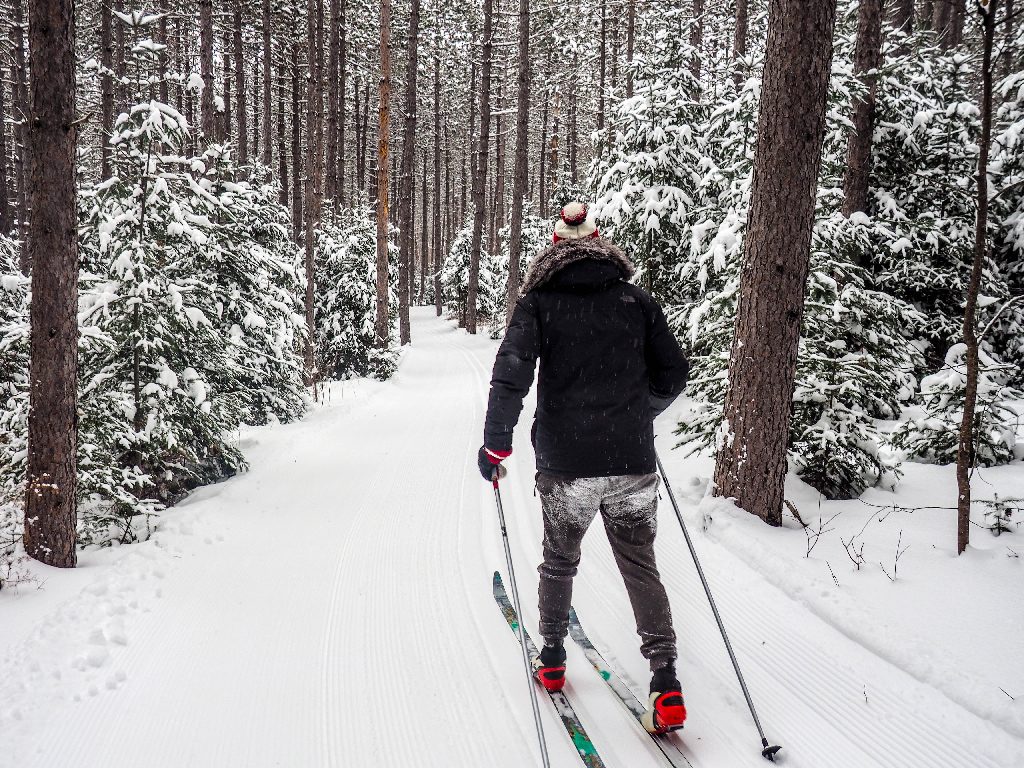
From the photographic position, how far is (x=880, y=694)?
3160 mm

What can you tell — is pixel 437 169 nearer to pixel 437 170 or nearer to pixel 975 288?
pixel 437 170

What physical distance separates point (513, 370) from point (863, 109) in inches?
325

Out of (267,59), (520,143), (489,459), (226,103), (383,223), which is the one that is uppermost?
(267,59)

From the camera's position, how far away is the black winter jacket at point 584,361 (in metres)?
2.99

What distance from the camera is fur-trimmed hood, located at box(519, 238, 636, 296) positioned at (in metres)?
3.03

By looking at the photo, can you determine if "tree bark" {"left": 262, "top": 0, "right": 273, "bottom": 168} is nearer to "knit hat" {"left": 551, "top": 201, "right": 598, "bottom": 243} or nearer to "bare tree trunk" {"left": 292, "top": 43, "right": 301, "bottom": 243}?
"bare tree trunk" {"left": 292, "top": 43, "right": 301, "bottom": 243}

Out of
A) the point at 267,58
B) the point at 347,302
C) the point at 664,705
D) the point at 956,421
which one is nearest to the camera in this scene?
the point at 664,705

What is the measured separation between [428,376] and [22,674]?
14184 mm

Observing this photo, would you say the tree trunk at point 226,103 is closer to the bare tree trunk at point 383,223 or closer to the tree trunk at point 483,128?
the bare tree trunk at point 383,223

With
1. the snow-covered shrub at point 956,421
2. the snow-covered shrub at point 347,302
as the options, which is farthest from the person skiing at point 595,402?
the snow-covered shrub at point 347,302

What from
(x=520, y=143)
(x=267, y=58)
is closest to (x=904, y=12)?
(x=520, y=143)

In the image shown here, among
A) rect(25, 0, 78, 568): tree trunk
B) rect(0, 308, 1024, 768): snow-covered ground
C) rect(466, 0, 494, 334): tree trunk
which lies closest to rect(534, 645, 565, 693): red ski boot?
rect(0, 308, 1024, 768): snow-covered ground

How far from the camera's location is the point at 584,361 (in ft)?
9.84

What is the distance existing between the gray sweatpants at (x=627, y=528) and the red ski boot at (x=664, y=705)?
0.06 metres
